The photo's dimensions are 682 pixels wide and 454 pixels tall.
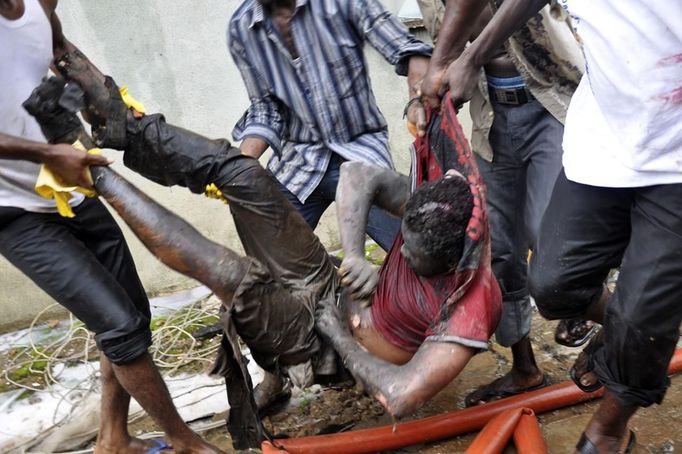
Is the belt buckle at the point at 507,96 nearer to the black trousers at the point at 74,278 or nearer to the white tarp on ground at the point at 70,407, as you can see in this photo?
the black trousers at the point at 74,278

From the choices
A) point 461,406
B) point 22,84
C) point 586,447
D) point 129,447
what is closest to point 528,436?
point 586,447

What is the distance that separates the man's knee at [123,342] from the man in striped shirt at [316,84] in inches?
37.9

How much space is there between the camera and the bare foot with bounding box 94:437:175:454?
2.94 metres

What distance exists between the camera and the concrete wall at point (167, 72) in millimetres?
4289

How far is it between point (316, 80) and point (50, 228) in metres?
1.25

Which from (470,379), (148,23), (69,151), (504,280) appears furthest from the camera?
(148,23)

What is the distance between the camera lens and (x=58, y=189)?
→ 2494 mm

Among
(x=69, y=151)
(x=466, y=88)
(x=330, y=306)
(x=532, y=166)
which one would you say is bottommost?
(x=330, y=306)

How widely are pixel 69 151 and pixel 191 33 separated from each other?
87.9 inches

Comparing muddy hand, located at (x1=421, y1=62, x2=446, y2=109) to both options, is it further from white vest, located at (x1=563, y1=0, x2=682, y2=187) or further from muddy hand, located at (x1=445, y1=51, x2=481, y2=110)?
white vest, located at (x1=563, y1=0, x2=682, y2=187)

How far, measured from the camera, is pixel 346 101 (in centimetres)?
318

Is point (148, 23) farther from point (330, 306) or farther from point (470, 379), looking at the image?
point (470, 379)

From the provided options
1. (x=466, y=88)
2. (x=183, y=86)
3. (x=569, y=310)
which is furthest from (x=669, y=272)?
(x=183, y=86)

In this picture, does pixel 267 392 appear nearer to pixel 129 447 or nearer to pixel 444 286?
pixel 129 447
